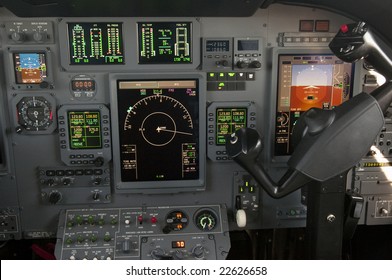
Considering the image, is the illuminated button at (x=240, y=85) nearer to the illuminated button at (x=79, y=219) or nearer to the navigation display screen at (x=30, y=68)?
the navigation display screen at (x=30, y=68)

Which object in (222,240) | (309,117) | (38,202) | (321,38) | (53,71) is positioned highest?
(321,38)

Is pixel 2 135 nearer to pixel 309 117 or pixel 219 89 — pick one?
pixel 219 89

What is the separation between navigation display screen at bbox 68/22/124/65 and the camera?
3037mm

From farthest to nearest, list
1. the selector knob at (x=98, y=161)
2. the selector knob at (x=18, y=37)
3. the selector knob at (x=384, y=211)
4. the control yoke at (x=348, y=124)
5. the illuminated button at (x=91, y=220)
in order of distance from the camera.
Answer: the selector knob at (x=384, y=211), the illuminated button at (x=91, y=220), the selector knob at (x=98, y=161), the selector knob at (x=18, y=37), the control yoke at (x=348, y=124)

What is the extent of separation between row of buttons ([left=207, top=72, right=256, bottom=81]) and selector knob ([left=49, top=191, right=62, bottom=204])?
123 cm

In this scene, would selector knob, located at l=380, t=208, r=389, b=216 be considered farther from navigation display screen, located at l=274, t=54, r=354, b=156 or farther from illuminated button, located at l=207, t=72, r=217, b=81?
illuminated button, located at l=207, t=72, r=217, b=81

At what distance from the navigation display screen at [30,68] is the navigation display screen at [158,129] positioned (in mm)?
485

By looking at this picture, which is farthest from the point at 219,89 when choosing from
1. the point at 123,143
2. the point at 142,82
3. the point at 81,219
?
the point at 81,219

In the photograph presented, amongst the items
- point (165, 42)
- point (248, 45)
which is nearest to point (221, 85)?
point (248, 45)

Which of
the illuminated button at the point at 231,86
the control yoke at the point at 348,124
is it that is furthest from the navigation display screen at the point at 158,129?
the control yoke at the point at 348,124

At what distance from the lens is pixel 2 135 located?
3.14 meters

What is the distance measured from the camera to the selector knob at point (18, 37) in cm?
296

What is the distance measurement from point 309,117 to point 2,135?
1.91 metres

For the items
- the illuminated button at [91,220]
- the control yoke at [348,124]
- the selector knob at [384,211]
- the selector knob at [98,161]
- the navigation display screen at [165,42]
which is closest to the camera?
the control yoke at [348,124]
